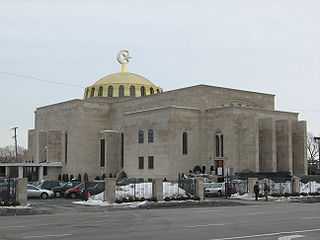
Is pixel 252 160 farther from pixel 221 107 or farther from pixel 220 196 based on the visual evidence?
pixel 220 196

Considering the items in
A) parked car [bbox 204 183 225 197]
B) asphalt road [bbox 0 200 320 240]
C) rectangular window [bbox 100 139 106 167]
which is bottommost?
parked car [bbox 204 183 225 197]

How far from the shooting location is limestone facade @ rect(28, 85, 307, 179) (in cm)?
5788

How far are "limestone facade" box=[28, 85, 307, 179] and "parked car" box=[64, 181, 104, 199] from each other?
19.6 meters

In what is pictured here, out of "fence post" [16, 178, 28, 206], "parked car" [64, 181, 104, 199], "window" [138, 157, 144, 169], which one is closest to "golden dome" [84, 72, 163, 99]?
"window" [138, 157, 144, 169]

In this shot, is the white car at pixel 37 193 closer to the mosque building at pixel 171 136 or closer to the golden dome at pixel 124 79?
the mosque building at pixel 171 136

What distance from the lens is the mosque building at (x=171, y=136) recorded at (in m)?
58.0

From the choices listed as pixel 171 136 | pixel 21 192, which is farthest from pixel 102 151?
pixel 21 192

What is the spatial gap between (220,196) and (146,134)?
21.8 meters

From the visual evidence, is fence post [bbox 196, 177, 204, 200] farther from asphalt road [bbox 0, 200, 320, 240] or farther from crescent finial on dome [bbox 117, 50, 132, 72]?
crescent finial on dome [bbox 117, 50, 132, 72]

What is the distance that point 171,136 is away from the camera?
58312mm

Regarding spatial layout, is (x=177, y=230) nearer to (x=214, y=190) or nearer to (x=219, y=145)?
(x=214, y=190)

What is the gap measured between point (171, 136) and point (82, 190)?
20963mm

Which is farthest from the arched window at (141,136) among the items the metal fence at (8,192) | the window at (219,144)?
the metal fence at (8,192)

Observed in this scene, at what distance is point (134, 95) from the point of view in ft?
255
